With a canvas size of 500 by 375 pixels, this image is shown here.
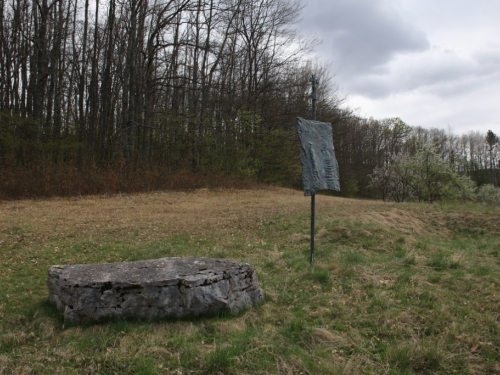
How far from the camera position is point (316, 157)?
5391 millimetres

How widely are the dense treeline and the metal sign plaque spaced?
11815mm

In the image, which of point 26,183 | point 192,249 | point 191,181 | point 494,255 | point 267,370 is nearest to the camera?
point 267,370

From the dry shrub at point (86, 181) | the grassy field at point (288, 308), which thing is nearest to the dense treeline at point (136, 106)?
the dry shrub at point (86, 181)

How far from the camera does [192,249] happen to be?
687 cm

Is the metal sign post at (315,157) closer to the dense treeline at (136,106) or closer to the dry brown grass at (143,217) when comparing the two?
the dry brown grass at (143,217)

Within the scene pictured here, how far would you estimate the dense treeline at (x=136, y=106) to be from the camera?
1592 centimetres

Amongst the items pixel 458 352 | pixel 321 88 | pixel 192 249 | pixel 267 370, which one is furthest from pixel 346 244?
pixel 321 88

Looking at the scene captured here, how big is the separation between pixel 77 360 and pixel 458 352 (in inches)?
128

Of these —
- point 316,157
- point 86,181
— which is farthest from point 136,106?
point 316,157

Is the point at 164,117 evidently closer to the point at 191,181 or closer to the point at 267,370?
the point at 191,181

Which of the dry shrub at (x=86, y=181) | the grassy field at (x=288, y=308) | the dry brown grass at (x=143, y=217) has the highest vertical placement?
the dry shrub at (x=86, y=181)

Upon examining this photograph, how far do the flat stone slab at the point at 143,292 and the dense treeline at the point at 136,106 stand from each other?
11.6m

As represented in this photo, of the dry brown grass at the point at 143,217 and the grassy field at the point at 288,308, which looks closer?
the grassy field at the point at 288,308

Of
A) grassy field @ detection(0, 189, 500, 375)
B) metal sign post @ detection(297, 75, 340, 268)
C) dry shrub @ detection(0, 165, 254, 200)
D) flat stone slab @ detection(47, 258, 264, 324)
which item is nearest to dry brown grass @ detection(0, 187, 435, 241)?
grassy field @ detection(0, 189, 500, 375)
